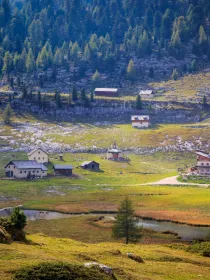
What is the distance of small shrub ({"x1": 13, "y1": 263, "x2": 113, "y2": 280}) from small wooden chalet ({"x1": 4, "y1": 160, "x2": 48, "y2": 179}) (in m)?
99.5

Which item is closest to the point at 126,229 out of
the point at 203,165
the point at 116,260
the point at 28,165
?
the point at 116,260

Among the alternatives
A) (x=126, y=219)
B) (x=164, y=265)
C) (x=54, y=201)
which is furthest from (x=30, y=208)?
(x=164, y=265)

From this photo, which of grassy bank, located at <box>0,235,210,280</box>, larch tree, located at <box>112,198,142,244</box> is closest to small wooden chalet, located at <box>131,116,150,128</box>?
larch tree, located at <box>112,198,142,244</box>

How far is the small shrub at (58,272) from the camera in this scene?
34.3 meters

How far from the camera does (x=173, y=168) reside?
147m

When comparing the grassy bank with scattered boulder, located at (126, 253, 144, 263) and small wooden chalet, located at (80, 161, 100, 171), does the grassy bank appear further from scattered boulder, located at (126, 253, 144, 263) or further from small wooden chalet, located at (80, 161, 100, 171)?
small wooden chalet, located at (80, 161, 100, 171)

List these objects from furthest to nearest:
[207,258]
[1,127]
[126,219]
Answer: [1,127]
[126,219]
[207,258]

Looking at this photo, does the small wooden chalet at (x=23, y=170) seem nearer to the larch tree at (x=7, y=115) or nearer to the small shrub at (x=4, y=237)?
the larch tree at (x=7, y=115)

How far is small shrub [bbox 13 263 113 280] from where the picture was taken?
3434cm

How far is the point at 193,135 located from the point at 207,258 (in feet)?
391

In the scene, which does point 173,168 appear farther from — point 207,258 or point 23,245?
point 23,245

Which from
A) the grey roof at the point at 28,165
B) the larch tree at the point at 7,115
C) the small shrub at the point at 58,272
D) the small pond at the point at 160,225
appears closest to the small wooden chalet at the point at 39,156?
the grey roof at the point at 28,165

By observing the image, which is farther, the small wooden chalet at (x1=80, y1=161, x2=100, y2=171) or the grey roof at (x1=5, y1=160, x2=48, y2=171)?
the small wooden chalet at (x1=80, y1=161, x2=100, y2=171)

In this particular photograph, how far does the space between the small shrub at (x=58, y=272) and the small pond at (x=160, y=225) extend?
40.9 metres
